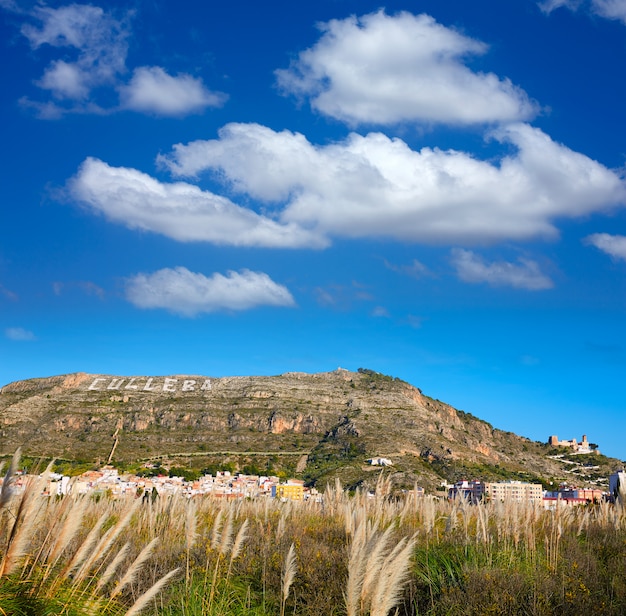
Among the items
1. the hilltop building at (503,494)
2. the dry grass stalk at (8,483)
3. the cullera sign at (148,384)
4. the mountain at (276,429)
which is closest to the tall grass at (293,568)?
the dry grass stalk at (8,483)

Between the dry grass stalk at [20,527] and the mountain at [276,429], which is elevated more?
the mountain at [276,429]

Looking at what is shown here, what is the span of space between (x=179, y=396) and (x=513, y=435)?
6846 centimetres

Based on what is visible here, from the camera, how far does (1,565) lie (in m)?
3.32

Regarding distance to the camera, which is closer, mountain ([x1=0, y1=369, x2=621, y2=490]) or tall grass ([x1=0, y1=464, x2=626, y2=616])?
tall grass ([x1=0, y1=464, x2=626, y2=616])

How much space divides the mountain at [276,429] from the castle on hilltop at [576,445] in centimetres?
333

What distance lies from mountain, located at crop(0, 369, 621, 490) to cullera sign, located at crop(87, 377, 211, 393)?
0.73 feet

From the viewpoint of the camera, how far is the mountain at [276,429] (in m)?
86.2

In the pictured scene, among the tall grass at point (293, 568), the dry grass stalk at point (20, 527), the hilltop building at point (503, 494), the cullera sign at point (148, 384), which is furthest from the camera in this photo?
the cullera sign at point (148, 384)

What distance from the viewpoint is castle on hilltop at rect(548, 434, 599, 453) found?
131 m

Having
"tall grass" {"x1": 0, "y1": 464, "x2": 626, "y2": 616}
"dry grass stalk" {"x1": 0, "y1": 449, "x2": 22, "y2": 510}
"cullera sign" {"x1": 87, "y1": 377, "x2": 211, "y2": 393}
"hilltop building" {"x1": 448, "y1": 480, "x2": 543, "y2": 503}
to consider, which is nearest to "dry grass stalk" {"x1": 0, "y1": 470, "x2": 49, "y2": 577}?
"tall grass" {"x1": 0, "y1": 464, "x2": 626, "y2": 616}

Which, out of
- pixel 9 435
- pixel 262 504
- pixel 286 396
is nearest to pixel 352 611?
pixel 262 504

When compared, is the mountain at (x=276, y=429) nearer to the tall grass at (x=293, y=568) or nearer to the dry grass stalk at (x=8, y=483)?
the tall grass at (x=293, y=568)

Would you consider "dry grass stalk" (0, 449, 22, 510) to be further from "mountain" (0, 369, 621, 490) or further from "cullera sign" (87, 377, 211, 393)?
"cullera sign" (87, 377, 211, 393)

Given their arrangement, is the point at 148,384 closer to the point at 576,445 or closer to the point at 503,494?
the point at 576,445
